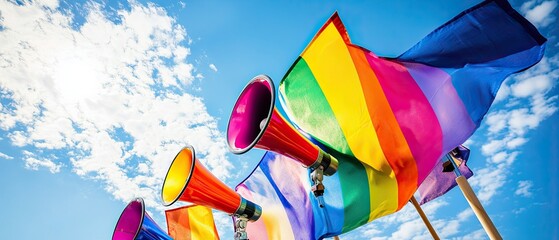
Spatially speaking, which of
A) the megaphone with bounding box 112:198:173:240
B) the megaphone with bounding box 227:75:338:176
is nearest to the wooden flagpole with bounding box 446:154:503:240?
the megaphone with bounding box 227:75:338:176

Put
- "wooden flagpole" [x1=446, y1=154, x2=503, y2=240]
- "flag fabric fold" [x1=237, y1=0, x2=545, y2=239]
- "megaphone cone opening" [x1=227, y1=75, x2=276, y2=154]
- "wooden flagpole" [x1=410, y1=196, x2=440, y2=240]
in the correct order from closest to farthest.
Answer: "wooden flagpole" [x1=446, y1=154, x2=503, y2=240], "megaphone cone opening" [x1=227, y1=75, x2=276, y2=154], "flag fabric fold" [x1=237, y1=0, x2=545, y2=239], "wooden flagpole" [x1=410, y1=196, x2=440, y2=240]

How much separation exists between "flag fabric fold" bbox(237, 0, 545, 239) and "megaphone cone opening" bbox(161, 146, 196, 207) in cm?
107

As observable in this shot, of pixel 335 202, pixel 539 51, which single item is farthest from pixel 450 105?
pixel 335 202

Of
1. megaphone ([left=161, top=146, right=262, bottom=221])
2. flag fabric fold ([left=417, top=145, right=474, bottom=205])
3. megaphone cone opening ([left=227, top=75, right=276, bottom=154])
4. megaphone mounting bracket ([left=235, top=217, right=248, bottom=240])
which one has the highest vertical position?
flag fabric fold ([left=417, top=145, right=474, bottom=205])

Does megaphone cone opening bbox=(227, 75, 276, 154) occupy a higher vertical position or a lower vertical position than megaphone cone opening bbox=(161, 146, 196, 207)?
higher

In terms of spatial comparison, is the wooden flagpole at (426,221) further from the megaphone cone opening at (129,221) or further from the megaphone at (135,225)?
the megaphone cone opening at (129,221)

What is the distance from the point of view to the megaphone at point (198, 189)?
2.63 m

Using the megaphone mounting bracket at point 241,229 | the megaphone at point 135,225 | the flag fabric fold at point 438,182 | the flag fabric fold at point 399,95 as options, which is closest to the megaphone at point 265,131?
the flag fabric fold at point 399,95

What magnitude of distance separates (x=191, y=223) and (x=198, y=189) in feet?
6.51

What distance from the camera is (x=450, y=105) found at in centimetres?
279

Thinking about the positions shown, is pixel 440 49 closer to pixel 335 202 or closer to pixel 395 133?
pixel 395 133

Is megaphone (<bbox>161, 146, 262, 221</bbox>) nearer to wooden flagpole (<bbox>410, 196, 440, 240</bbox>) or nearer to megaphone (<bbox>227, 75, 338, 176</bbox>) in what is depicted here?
megaphone (<bbox>227, 75, 338, 176</bbox>)

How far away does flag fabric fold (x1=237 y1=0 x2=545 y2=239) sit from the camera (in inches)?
Answer: 107

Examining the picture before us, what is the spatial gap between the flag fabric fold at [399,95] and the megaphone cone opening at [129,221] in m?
2.00
